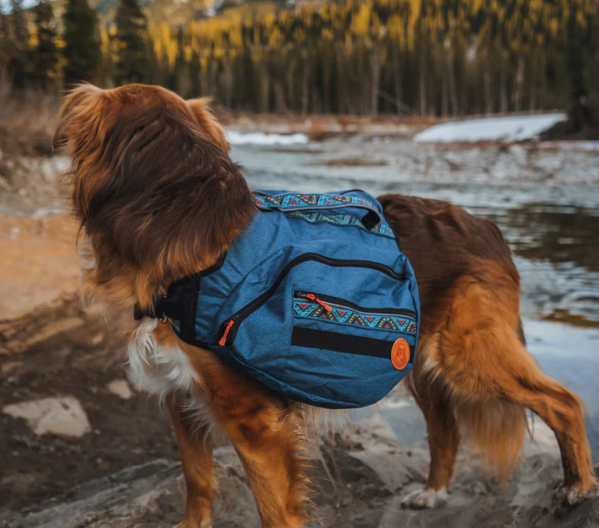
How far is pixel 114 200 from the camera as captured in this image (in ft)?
6.63

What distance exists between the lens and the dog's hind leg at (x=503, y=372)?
2445 mm

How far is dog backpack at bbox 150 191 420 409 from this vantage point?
6.36ft

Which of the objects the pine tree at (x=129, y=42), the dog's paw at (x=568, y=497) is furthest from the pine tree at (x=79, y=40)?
the dog's paw at (x=568, y=497)

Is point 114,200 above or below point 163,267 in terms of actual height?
above

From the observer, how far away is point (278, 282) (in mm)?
2004

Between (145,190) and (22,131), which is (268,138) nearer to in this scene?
(22,131)

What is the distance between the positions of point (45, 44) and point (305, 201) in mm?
37353

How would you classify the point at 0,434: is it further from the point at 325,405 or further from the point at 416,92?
the point at 416,92

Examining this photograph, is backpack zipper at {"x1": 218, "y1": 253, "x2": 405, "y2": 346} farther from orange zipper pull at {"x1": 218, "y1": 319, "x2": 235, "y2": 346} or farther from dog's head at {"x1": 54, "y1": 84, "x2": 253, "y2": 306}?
dog's head at {"x1": 54, "y1": 84, "x2": 253, "y2": 306}

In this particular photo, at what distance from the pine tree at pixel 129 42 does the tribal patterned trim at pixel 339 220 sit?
3917 centimetres

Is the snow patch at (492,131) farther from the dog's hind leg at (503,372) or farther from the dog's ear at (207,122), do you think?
the dog's ear at (207,122)

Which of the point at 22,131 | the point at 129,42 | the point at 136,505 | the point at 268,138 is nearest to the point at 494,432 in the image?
the point at 136,505

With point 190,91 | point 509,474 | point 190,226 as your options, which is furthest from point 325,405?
point 190,91

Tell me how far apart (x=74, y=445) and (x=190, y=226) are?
6.97ft
